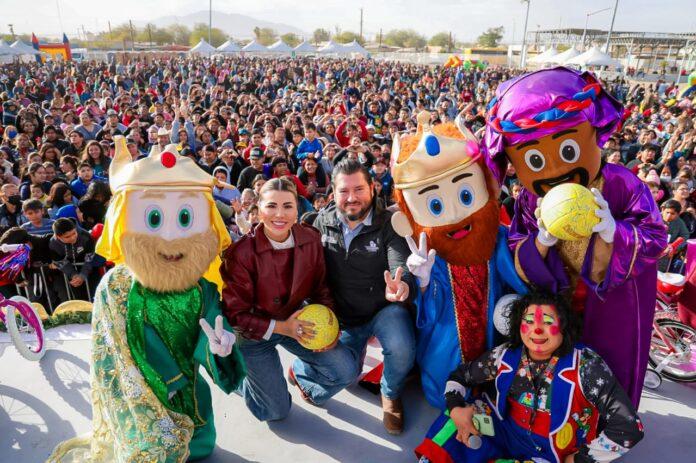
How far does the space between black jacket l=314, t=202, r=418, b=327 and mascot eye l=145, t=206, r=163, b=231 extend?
913 millimetres

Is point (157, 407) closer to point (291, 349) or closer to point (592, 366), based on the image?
point (291, 349)

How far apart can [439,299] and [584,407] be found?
833mm

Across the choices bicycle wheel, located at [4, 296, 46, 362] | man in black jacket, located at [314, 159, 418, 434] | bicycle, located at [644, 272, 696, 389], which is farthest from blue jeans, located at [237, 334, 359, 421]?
bicycle, located at [644, 272, 696, 389]

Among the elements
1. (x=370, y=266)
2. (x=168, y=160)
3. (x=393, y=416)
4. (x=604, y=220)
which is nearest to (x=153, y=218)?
(x=168, y=160)

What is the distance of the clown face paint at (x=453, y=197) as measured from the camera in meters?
2.38

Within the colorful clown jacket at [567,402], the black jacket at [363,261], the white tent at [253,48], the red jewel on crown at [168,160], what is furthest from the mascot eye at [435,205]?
Result: the white tent at [253,48]

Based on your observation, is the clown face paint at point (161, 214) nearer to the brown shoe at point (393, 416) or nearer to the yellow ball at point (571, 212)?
the brown shoe at point (393, 416)

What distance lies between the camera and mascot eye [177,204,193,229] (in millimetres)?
2275

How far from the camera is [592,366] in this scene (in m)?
2.20

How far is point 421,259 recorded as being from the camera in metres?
2.39

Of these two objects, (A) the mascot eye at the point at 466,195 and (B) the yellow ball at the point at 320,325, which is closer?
(A) the mascot eye at the point at 466,195

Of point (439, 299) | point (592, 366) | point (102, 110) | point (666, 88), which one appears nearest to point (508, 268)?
point (439, 299)

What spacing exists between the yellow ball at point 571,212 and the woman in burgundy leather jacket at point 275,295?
1.19 meters

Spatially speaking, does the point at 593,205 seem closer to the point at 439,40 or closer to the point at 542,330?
the point at 542,330
